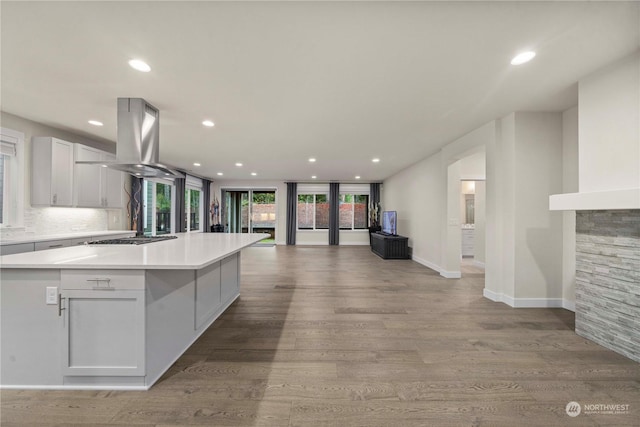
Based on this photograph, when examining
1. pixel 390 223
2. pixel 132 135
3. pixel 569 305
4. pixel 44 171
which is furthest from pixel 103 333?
pixel 390 223

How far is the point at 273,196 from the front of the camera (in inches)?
404

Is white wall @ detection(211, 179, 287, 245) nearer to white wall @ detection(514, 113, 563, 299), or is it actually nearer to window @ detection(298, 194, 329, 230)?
window @ detection(298, 194, 329, 230)

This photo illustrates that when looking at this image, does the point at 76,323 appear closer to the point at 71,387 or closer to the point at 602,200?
the point at 71,387

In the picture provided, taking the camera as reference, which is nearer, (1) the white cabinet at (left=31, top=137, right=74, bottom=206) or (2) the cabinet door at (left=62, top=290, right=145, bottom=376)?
(2) the cabinet door at (left=62, top=290, right=145, bottom=376)

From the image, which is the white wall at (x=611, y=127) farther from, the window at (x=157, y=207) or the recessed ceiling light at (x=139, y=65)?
the window at (x=157, y=207)

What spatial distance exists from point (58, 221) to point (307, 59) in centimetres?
483

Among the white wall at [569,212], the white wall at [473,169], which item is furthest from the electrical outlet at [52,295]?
the white wall at [473,169]

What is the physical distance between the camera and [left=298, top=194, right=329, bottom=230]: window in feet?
33.5

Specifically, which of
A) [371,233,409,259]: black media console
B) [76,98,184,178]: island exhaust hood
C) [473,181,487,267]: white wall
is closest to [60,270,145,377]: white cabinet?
[76,98,184,178]: island exhaust hood

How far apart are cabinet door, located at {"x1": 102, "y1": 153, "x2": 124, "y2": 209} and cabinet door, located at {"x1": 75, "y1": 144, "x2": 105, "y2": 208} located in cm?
11

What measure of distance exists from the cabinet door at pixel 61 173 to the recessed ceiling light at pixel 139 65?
2.74m

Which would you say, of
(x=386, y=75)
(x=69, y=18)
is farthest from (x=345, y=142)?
(x=69, y=18)

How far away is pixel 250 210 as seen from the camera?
10.2 meters
